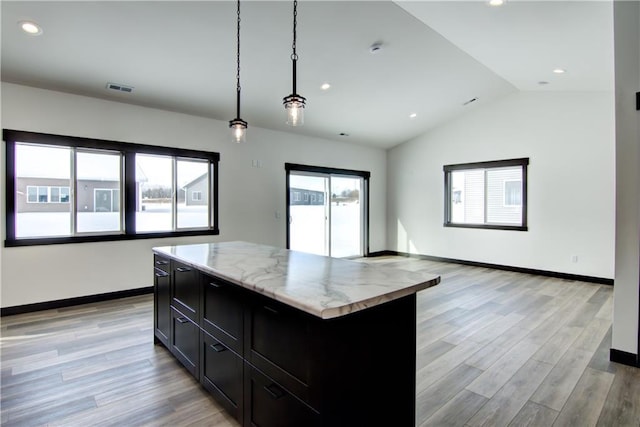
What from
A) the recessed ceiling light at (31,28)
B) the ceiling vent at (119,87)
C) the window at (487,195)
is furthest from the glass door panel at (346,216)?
the recessed ceiling light at (31,28)

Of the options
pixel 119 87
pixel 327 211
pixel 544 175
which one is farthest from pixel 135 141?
pixel 544 175

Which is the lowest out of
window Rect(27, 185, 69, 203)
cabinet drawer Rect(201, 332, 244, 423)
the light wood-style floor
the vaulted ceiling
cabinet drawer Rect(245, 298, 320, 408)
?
the light wood-style floor

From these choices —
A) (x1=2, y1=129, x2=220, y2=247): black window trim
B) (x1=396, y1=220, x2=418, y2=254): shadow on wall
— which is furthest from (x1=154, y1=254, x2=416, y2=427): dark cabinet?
(x1=396, y1=220, x2=418, y2=254): shadow on wall

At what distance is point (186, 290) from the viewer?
8.07 feet

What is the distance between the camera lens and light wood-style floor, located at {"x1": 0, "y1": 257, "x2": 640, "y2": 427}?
2064 mm

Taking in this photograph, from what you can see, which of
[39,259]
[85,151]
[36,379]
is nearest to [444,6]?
[85,151]

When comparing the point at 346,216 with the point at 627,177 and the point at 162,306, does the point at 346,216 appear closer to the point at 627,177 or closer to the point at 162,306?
the point at 162,306

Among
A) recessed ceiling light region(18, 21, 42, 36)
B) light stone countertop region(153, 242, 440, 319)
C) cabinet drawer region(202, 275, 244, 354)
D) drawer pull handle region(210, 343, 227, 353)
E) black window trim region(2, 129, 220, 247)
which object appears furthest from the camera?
black window trim region(2, 129, 220, 247)

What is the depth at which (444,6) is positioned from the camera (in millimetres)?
3480

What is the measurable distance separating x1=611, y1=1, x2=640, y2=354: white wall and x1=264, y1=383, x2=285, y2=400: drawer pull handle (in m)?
2.90

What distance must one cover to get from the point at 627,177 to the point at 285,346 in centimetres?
305

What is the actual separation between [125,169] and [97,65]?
4.64 ft

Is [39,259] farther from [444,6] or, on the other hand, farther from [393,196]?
[393,196]

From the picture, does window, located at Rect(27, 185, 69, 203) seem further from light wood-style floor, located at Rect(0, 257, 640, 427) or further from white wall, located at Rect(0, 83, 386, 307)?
light wood-style floor, located at Rect(0, 257, 640, 427)
